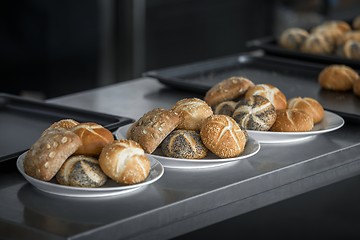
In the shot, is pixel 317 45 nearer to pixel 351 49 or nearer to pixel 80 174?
pixel 351 49

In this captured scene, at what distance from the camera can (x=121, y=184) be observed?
5.48 feet

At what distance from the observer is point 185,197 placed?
5.46ft

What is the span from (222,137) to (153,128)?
15 cm

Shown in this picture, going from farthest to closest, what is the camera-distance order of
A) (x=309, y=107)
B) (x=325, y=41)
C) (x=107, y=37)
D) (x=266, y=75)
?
(x=107, y=37)
(x=325, y=41)
(x=266, y=75)
(x=309, y=107)

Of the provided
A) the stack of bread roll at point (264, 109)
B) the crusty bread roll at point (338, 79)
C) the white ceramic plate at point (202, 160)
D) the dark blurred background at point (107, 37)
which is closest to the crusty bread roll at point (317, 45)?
the crusty bread roll at point (338, 79)

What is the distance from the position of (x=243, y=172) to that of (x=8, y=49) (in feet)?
9.90

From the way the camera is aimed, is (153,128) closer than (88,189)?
No

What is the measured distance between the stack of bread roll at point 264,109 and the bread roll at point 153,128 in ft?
0.68

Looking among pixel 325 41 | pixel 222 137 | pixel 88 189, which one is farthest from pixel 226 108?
pixel 325 41

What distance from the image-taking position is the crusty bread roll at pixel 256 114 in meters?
2.00

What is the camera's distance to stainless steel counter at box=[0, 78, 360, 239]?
153 cm

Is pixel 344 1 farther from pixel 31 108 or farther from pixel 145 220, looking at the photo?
pixel 145 220

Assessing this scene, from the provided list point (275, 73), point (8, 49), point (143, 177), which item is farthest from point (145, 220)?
point (8, 49)

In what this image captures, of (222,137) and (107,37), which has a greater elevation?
(222,137)
